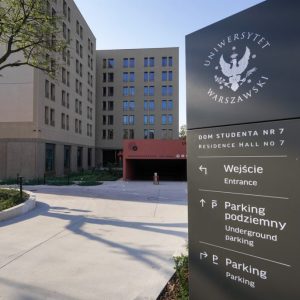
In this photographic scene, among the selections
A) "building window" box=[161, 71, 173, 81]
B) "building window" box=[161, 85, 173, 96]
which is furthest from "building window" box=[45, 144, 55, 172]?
"building window" box=[161, 71, 173, 81]

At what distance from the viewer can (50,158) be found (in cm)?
3591

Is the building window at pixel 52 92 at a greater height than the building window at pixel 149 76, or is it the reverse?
the building window at pixel 149 76

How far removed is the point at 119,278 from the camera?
5.69 meters

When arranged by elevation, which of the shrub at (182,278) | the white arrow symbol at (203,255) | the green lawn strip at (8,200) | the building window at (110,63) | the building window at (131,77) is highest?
the building window at (110,63)

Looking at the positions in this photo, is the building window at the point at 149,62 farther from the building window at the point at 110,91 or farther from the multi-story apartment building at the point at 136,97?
the building window at the point at 110,91

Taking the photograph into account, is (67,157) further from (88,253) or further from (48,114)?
(88,253)

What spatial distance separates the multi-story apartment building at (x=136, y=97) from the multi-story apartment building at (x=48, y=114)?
15253 mm

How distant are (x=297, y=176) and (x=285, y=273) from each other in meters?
0.83

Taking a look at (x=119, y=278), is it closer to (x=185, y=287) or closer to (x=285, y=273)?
(x=185, y=287)

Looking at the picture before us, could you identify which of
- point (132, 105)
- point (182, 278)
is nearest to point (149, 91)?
point (132, 105)

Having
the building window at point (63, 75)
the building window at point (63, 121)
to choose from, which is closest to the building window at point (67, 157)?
the building window at point (63, 121)

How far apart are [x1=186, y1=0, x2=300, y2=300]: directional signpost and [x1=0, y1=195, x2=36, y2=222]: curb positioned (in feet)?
28.9

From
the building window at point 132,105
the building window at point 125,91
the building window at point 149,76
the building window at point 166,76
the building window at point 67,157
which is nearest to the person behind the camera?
the building window at point 67,157

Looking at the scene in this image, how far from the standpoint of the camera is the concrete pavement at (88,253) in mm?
5207
